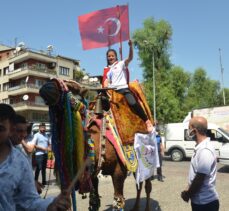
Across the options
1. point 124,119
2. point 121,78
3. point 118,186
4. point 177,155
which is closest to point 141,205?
point 118,186

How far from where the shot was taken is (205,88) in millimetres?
54312

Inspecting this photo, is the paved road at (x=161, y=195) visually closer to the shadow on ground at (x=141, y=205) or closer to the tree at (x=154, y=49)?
the shadow on ground at (x=141, y=205)

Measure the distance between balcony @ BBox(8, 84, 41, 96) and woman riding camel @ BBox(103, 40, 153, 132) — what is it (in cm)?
4586

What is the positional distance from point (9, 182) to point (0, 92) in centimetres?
5691

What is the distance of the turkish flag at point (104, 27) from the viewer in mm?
6957

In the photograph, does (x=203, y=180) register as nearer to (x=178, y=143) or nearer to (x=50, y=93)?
(x=50, y=93)

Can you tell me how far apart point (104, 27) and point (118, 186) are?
3.17m

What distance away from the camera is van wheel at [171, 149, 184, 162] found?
67.6 ft

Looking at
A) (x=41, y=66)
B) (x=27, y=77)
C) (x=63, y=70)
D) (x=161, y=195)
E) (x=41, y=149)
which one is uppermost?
(x=41, y=66)

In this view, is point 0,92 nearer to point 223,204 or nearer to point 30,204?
point 223,204

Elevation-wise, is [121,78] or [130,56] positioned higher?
Result: [130,56]

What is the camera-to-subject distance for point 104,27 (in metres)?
7.09

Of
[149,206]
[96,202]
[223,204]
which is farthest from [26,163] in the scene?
[223,204]

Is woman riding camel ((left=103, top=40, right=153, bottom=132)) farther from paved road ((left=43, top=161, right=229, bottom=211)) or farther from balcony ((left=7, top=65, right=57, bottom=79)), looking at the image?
balcony ((left=7, top=65, right=57, bottom=79))
